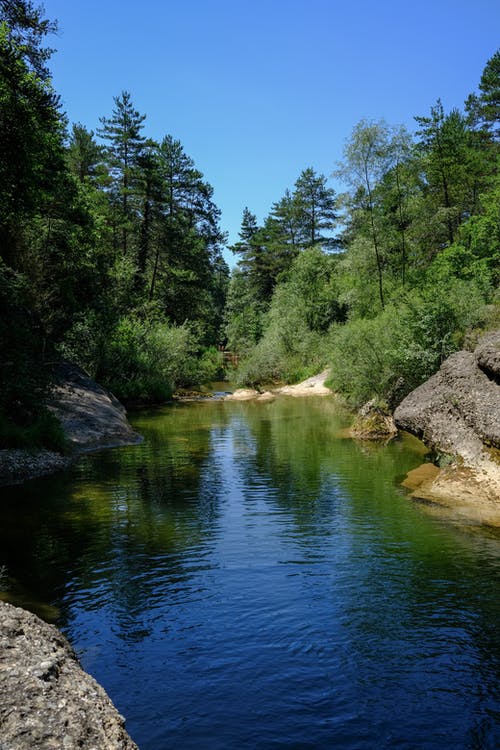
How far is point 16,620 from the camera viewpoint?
676cm

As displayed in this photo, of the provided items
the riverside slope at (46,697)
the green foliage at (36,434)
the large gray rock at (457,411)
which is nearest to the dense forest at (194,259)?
the green foliage at (36,434)

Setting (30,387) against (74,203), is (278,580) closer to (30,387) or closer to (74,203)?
(30,387)

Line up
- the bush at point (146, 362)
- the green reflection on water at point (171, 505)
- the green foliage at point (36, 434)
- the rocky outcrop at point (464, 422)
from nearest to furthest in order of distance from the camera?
the green reflection on water at point (171, 505) < the rocky outcrop at point (464, 422) < the green foliage at point (36, 434) < the bush at point (146, 362)

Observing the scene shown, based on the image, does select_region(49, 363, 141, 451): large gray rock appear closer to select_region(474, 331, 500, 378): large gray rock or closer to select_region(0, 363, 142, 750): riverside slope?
select_region(474, 331, 500, 378): large gray rock

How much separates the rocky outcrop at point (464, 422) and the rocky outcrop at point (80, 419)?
11.9 meters

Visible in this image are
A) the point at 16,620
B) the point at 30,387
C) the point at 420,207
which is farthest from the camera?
the point at 420,207

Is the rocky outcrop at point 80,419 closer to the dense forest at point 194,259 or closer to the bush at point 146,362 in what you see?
the dense forest at point 194,259

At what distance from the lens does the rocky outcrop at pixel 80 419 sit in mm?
20141

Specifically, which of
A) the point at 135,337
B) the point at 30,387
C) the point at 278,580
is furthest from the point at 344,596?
the point at 135,337

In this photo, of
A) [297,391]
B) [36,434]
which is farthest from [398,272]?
[36,434]

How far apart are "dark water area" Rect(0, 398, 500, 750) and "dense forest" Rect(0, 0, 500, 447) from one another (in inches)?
272

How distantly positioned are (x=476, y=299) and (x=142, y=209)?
136 ft

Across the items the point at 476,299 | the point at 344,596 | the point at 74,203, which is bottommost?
the point at 344,596

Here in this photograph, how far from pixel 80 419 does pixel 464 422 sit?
1569 centimetres
